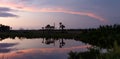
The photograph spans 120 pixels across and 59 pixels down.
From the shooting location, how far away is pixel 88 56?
19.2 meters

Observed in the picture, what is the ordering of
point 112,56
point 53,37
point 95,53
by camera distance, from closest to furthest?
1. point 112,56
2. point 95,53
3. point 53,37

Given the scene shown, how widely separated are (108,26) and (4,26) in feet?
159

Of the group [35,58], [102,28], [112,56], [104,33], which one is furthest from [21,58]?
[102,28]

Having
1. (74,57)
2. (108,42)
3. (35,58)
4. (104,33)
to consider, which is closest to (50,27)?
(104,33)

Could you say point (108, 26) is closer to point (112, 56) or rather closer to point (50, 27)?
point (50, 27)

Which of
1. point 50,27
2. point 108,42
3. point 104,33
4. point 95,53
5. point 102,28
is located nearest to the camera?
point 95,53

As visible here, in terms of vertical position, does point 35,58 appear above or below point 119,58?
below

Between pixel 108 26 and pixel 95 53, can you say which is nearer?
pixel 95 53

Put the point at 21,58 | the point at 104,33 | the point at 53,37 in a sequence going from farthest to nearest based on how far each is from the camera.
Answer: the point at 53,37 < the point at 104,33 < the point at 21,58

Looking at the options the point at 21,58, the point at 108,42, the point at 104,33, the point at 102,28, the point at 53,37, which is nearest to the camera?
the point at 21,58

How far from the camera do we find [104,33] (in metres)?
52.7

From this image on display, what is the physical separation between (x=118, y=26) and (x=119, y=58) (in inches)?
1849

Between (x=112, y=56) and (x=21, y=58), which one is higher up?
(x=112, y=56)

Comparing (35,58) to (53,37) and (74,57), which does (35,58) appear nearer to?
(74,57)
